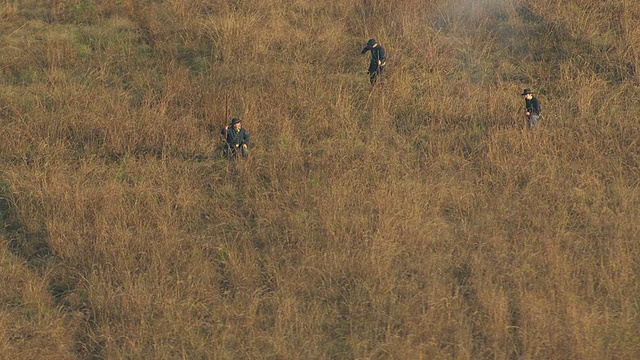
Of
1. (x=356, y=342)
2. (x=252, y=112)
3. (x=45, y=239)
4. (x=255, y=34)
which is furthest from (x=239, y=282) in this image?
(x=255, y=34)

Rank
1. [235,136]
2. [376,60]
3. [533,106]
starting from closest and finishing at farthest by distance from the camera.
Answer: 1. [235,136]
2. [533,106]
3. [376,60]

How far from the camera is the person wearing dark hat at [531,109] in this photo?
9836 mm

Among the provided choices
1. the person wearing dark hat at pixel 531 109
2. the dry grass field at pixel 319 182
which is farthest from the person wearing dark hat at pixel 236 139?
the person wearing dark hat at pixel 531 109

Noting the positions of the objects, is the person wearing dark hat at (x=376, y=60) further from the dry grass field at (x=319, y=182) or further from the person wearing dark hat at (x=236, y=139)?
the person wearing dark hat at (x=236, y=139)

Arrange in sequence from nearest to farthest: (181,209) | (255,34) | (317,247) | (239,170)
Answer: (317,247)
(181,209)
(239,170)
(255,34)

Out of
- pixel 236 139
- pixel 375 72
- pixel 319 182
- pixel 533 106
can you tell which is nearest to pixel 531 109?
pixel 533 106

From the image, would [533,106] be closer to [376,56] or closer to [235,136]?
[376,56]

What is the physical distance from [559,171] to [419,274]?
8.67 feet

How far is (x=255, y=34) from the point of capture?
40.0 ft

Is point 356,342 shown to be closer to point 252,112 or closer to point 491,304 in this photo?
point 491,304

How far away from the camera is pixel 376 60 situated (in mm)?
11203

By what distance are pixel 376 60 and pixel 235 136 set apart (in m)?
2.91

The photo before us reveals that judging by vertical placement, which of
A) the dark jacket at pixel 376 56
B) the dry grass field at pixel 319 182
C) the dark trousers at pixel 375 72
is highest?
the dark jacket at pixel 376 56

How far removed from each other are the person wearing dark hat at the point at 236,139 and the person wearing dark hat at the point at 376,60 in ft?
8.79
